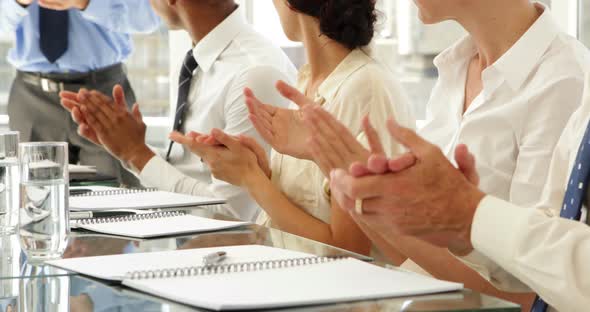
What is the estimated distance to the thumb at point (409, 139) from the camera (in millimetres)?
1325

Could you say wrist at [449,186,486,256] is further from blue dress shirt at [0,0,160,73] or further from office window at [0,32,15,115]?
office window at [0,32,15,115]

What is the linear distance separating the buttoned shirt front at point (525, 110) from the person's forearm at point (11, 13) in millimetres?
2948

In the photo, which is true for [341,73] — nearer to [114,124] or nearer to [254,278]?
[114,124]

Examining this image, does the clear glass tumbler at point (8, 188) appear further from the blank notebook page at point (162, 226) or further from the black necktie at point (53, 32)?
the black necktie at point (53, 32)

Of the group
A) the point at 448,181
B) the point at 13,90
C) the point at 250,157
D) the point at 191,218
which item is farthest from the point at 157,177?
the point at 13,90

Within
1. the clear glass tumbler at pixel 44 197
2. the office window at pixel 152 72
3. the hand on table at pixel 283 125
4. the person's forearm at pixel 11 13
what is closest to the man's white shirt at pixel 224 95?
the hand on table at pixel 283 125

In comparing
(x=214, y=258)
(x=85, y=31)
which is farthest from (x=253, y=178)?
(x=85, y=31)

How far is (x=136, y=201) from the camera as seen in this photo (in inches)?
88.2

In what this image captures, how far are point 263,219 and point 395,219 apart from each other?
1113 millimetres

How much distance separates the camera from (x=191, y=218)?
1942mm

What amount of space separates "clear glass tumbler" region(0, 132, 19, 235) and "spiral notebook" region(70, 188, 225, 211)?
12.8 inches

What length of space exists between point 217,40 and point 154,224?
4.20ft

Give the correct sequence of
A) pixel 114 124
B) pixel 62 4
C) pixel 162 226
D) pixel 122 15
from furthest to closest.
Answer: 1. pixel 122 15
2. pixel 62 4
3. pixel 114 124
4. pixel 162 226

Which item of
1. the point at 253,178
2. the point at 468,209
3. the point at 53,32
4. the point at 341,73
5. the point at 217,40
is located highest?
the point at 468,209
